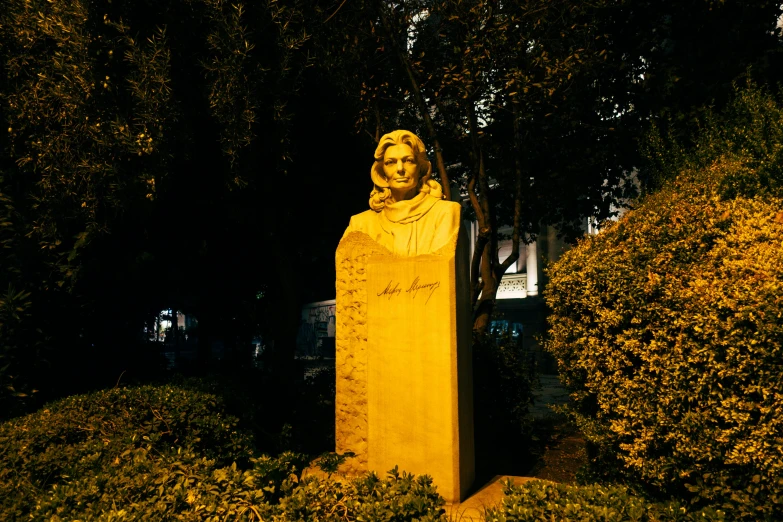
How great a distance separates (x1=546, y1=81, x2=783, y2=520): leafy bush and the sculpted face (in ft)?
5.49

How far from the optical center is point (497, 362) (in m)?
7.50

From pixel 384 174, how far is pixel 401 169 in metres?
0.36

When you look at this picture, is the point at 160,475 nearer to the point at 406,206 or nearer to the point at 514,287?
the point at 406,206

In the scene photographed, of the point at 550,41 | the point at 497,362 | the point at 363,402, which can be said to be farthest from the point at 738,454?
the point at 550,41

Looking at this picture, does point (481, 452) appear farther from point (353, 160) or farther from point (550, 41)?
point (550, 41)

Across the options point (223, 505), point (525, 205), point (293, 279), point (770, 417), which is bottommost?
point (223, 505)

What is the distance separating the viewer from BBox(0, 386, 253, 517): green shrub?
420 cm

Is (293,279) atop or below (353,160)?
below

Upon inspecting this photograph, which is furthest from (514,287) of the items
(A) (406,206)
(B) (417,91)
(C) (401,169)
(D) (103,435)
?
Answer: (D) (103,435)

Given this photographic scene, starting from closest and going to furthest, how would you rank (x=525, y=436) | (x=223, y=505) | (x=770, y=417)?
(x=223, y=505)
(x=770, y=417)
(x=525, y=436)

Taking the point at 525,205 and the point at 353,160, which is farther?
the point at 525,205

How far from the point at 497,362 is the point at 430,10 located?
18.5ft

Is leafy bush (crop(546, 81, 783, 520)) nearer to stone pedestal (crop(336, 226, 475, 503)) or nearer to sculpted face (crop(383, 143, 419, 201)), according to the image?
stone pedestal (crop(336, 226, 475, 503))
